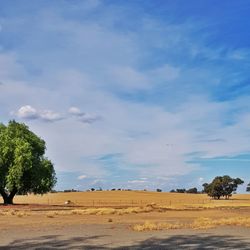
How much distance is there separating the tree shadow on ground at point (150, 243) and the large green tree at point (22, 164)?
4724cm

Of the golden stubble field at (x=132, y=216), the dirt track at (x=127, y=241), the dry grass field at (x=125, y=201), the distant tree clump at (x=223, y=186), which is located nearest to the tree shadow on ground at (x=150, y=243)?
the dirt track at (x=127, y=241)

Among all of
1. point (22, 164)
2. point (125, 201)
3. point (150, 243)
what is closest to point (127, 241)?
point (150, 243)

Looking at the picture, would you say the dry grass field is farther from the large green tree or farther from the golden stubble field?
the golden stubble field

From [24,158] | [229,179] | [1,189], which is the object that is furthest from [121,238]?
[229,179]

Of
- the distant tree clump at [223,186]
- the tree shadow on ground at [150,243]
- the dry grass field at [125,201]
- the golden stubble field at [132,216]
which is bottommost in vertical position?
the tree shadow on ground at [150,243]

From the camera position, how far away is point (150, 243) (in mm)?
21438

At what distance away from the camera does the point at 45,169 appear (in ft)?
249

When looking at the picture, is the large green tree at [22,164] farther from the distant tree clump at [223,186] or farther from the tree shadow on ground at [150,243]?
the distant tree clump at [223,186]

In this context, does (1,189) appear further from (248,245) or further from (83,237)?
(248,245)

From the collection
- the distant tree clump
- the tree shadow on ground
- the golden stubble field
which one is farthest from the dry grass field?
the tree shadow on ground

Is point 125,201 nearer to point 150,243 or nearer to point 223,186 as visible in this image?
point 223,186

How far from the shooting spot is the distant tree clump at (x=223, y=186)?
156250mm

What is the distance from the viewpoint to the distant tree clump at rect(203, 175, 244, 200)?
513 feet

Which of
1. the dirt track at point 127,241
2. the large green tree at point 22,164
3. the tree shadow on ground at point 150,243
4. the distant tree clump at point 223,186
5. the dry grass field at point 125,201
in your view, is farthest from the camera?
the distant tree clump at point 223,186
